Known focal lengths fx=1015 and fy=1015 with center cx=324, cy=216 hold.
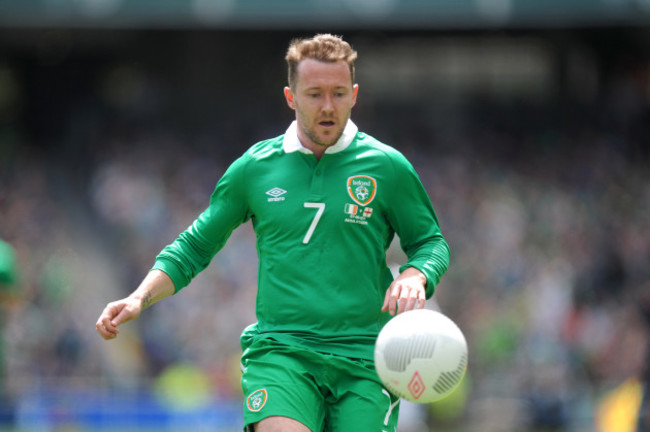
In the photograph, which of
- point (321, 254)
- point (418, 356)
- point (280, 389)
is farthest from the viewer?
point (321, 254)

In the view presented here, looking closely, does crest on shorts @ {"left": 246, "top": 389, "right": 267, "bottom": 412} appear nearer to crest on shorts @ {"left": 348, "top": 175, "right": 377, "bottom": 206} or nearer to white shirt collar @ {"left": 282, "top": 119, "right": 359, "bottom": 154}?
crest on shorts @ {"left": 348, "top": 175, "right": 377, "bottom": 206}

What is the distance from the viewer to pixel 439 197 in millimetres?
19625

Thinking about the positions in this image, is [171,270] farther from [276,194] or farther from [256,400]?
[256,400]

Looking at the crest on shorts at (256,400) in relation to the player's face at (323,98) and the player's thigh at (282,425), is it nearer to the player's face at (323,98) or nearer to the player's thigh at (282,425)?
the player's thigh at (282,425)

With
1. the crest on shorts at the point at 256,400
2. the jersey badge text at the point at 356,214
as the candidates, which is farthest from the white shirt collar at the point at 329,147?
the crest on shorts at the point at 256,400

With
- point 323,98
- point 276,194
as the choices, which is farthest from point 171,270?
point 323,98

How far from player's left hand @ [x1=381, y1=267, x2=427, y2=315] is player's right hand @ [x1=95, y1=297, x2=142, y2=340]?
1177 mm

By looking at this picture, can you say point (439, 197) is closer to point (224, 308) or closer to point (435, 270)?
point (224, 308)

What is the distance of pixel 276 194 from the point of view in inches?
197

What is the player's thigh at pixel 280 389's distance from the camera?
4645 mm

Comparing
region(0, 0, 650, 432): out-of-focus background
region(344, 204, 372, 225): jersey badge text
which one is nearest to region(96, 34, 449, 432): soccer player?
region(344, 204, 372, 225): jersey badge text

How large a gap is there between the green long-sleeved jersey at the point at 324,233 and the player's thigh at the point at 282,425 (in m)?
0.40

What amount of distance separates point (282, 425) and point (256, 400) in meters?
0.22

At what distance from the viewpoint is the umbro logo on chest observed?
16.4 feet
